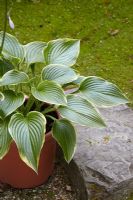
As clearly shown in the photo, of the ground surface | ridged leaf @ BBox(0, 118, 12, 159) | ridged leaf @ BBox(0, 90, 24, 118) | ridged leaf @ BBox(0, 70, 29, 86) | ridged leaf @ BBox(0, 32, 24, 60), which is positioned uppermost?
ridged leaf @ BBox(0, 32, 24, 60)

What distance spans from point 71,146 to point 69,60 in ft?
1.66

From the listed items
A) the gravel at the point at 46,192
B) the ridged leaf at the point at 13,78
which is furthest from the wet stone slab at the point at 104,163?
the ridged leaf at the point at 13,78

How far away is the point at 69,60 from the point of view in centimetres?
A: 267

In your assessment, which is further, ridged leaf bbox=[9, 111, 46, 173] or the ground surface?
the ground surface

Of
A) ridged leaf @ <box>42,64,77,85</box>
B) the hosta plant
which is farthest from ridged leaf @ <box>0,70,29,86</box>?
ridged leaf @ <box>42,64,77,85</box>

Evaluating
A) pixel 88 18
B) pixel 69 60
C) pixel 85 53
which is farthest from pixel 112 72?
pixel 69 60

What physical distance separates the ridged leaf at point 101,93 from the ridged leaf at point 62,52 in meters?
0.16

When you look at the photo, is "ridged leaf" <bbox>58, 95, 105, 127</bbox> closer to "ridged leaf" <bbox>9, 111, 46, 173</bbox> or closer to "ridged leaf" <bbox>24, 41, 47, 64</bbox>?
"ridged leaf" <bbox>9, 111, 46, 173</bbox>

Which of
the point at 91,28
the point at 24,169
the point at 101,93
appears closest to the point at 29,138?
the point at 24,169

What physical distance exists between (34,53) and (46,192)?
82cm

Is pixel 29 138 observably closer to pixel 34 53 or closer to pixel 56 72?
pixel 56 72

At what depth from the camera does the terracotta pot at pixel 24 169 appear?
2.59 metres

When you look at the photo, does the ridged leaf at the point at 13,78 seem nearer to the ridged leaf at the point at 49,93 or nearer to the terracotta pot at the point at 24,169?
the ridged leaf at the point at 49,93

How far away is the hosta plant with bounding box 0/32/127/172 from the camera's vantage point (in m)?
2.32
